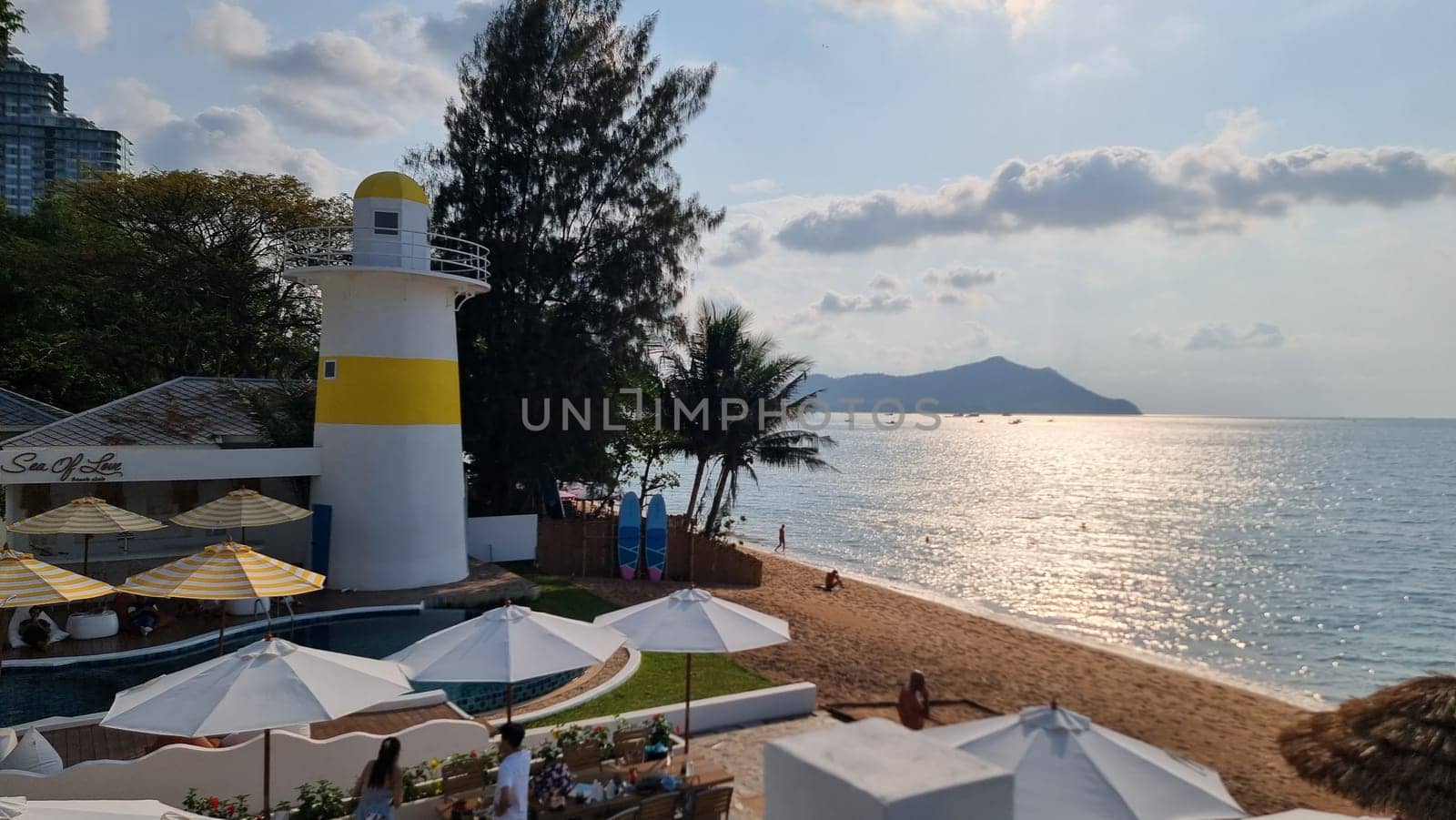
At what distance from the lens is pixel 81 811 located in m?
4.77

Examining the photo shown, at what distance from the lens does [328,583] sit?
744 inches

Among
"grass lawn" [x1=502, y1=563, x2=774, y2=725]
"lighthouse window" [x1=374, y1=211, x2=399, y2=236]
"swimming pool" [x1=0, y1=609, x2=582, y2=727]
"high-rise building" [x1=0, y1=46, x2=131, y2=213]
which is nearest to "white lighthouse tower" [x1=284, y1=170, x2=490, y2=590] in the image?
"lighthouse window" [x1=374, y1=211, x2=399, y2=236]

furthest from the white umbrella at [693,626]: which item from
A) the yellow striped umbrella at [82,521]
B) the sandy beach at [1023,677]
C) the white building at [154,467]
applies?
the white building at [154,467]

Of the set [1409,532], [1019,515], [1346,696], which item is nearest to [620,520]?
[1346,696]

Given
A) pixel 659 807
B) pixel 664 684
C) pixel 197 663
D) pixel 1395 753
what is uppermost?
pixel 659 807

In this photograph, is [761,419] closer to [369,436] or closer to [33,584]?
[369,436]

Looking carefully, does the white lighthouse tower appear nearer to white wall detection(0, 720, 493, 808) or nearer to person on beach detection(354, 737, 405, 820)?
white wall detection(0, 720, 493, 808)

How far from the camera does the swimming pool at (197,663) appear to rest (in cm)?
1169

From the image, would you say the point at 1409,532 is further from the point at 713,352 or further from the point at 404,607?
the point at 404,607

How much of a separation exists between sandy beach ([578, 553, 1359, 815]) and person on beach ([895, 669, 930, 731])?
206 cm

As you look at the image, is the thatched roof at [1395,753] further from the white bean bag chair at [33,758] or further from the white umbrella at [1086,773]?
the white bean bag chair at [33,758]

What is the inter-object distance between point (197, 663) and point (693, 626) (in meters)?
9.64

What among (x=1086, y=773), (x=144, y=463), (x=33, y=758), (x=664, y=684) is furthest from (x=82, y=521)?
(x=1086, y=773)

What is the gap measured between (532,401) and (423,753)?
51.5ft
